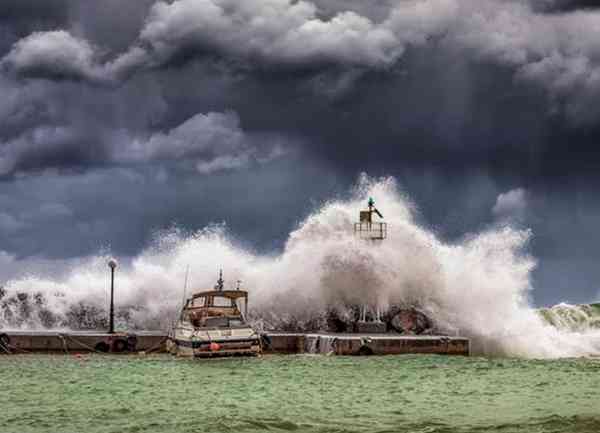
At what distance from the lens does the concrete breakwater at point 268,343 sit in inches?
1457

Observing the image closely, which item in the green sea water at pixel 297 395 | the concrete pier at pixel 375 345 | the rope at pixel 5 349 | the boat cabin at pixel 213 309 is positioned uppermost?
the boat cabin at pixel 213 309

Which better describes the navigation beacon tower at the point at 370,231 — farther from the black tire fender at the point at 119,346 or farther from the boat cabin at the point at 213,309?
the black tire fender at the point at 119,346

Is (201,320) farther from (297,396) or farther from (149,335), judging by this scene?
(297,396)

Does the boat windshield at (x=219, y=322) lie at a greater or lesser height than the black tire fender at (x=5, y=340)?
greater

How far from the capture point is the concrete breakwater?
3700 cm

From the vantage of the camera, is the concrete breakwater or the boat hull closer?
the boat hull

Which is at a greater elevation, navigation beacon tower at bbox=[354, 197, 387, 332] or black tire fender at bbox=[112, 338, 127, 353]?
navigation beacon tower at bbox=[354, 197, 387, 332]

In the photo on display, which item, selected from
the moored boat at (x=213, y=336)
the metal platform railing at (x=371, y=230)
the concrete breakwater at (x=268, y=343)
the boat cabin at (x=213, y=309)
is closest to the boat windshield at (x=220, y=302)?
the boat cabin at (x=213, y=309)

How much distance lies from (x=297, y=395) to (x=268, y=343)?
47.9ft

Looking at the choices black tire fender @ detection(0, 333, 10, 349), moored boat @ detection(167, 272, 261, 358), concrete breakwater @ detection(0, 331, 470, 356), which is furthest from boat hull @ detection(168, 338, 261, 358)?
black tire fender @ detection(0, 333, 10, 349)

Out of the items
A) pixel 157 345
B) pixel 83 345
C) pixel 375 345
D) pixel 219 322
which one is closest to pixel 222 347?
pixel 219 322

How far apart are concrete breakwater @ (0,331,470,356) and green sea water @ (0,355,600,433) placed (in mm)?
1273

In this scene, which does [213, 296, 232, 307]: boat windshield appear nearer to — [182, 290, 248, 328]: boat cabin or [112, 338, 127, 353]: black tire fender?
[182, 290, 248, 328]: boat cabin

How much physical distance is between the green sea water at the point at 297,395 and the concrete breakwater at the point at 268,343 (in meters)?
1.27
